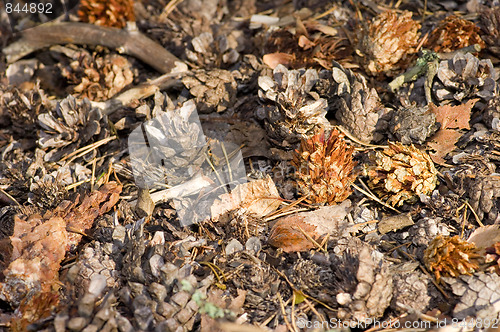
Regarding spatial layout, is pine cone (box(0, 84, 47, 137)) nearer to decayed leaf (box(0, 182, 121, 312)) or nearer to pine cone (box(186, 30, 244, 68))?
decayed leaf (box(0, 182, 121, 312))

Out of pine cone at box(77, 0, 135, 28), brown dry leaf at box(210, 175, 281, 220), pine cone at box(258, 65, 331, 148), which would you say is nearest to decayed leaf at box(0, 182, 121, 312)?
brown dry leaf at box(210, 175, 281, 220)

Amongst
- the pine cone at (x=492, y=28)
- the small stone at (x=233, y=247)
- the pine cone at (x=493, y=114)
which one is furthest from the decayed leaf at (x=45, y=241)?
the pine cone at (x=492, y=28)

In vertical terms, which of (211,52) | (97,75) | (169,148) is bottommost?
(169,148)

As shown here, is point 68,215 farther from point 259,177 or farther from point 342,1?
point 342,1

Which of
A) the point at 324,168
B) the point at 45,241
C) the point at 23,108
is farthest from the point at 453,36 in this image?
the point at 23,108

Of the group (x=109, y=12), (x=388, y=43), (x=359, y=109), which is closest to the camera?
(x=359, y=109)

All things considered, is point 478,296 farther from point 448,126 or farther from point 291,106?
point 291,106

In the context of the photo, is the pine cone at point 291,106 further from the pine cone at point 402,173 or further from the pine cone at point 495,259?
the pine cone at point 495,259
